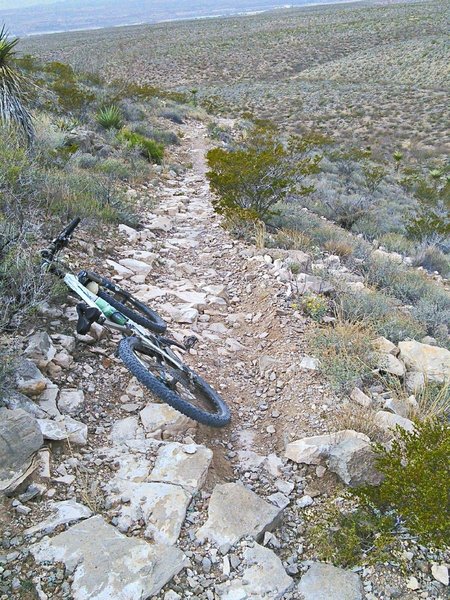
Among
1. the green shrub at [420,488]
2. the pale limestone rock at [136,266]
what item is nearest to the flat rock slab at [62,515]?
the green shrub at [420,488]

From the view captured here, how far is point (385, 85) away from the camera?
34.8m

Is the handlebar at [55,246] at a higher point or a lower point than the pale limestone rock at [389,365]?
higher

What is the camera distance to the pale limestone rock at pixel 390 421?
3.40 metres

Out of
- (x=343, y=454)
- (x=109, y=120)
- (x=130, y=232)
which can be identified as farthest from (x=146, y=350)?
(x=109, y=120)

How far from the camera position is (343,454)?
3.02 m

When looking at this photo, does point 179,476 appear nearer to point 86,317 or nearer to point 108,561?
point 108,561

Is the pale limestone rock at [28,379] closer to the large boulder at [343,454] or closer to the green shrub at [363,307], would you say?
the large boulder at [343,454]

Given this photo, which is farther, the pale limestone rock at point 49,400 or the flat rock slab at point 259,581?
the pale limestone rock at point 49,400

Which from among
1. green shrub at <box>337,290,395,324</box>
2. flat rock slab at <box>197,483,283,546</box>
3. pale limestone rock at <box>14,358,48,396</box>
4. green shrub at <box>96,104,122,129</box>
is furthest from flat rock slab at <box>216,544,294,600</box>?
green shrub at <box>96,104,122,129</box>

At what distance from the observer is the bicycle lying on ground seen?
3.29 metres

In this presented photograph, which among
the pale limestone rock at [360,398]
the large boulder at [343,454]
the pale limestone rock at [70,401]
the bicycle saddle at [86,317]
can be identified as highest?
the bicycle saddle at [86,317]

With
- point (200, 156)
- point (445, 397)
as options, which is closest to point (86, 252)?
point (445, 397)

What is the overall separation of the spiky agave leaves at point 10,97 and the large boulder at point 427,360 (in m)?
5.71

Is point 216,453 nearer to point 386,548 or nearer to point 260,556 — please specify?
point 260,556
